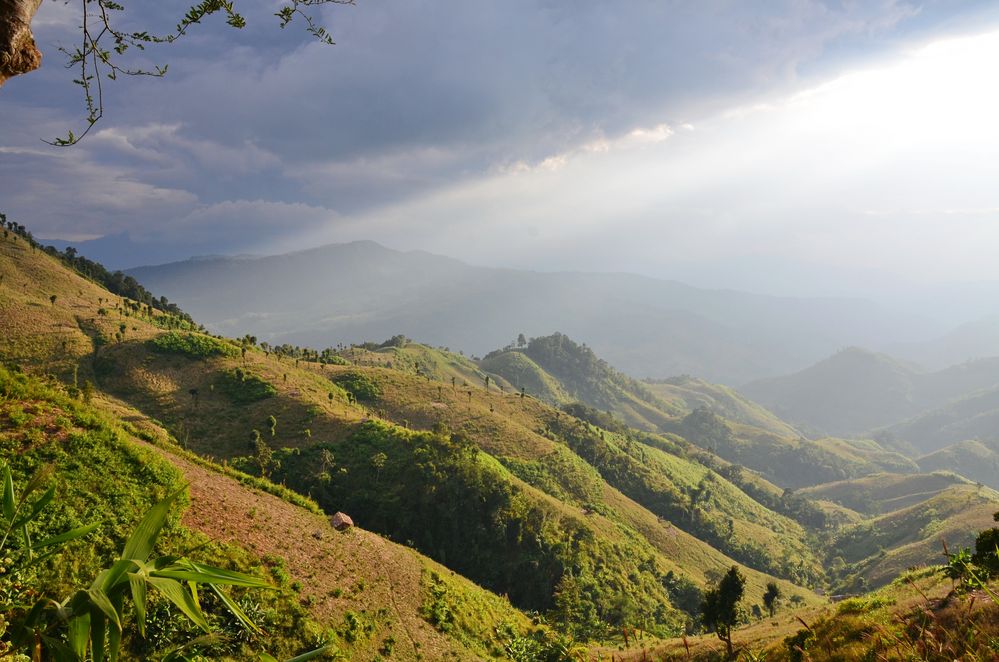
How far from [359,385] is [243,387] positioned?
2899 cm

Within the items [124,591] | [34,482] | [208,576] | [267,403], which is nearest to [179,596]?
[208,576]

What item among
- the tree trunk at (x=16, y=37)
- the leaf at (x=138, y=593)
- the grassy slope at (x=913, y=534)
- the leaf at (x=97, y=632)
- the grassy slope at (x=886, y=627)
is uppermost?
the tree trunk at (x=16, y=37)

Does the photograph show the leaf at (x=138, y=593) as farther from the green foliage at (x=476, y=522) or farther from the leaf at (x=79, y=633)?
the green foliage at (x=476, y=522)

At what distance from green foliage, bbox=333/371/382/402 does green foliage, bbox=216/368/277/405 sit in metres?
22.8

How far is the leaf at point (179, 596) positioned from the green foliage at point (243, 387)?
77422mm

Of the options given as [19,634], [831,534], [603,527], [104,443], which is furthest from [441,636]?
[831,534]

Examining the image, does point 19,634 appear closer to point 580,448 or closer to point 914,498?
point 580,448

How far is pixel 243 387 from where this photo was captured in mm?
74188

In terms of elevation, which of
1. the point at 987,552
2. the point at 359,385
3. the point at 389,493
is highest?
the point at 987,552

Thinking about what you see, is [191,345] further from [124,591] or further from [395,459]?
[124,591]

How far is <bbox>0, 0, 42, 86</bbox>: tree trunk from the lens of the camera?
5.42 metres

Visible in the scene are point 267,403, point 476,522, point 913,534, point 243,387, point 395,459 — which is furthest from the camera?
point 913,534

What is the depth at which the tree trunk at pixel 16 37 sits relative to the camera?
5.42 metres

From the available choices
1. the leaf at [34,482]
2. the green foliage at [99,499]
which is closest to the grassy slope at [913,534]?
the green foliage at [99,499]
